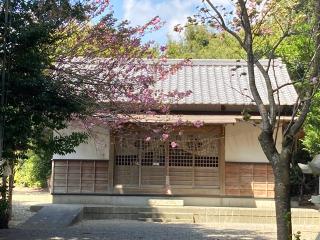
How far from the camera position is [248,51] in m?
6.85

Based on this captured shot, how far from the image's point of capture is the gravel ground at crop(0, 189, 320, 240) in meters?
10.8

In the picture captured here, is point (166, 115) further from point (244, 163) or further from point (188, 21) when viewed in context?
point (188, 21)

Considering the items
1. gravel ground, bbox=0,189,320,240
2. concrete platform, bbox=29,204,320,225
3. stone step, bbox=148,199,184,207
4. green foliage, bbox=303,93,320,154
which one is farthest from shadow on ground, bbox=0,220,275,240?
green foliage, bbox=303,93,320,154

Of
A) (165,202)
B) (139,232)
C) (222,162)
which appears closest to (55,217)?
(139,232)

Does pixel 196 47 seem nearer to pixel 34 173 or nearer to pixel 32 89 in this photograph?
pixel 34 173

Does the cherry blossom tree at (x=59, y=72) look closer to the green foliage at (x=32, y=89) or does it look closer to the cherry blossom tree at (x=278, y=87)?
the green foliage at (x=32, y=89)

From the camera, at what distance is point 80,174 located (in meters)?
16.8

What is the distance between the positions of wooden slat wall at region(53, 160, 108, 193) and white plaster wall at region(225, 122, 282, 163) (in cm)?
397

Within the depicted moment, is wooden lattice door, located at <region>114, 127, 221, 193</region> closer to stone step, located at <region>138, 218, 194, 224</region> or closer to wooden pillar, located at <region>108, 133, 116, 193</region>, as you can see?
wooden pillar, located at <region>108, 133, 116, 193</region>

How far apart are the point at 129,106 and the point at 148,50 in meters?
1.47

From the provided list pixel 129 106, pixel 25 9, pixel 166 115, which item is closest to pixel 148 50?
pixel 129 106

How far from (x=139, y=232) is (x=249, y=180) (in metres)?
5.75

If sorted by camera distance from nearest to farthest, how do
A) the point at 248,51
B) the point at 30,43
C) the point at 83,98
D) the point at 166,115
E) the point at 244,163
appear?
the point at 248,51, the point at 30,43, the point at 83,98, the point at 166,115, the point at 244,163

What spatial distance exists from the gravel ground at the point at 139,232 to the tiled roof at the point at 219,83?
417cm
